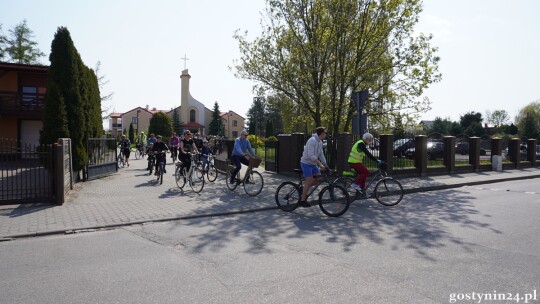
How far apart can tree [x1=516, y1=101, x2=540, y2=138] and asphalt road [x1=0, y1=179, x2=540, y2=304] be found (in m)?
68.9

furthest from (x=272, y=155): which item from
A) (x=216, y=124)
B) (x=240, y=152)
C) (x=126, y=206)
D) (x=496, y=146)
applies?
(x=216, y=124)

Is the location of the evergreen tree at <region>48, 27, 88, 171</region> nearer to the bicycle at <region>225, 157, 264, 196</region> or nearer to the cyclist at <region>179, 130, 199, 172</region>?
the cyclist at <region>179, 130, 199, 172</region>

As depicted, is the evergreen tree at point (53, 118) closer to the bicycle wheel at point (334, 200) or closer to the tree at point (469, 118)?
the bicycle wheel at point (334, 200)

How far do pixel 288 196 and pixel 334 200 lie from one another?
3.40 feet

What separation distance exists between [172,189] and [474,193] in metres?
9.80

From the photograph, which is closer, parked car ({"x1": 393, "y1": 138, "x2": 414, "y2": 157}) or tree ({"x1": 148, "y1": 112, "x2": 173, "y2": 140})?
parked car ({"x1": 393, "y1": 138, "x2": 414, "y2": 157})

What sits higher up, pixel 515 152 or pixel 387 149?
pixel 387 149

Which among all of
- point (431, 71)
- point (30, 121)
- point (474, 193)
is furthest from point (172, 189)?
point (30, 121)

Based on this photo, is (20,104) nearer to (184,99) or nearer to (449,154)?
(449,154)

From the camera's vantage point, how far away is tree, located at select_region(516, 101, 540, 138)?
222 feet

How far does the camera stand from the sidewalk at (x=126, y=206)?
7812mm

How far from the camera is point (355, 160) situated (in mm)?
9969

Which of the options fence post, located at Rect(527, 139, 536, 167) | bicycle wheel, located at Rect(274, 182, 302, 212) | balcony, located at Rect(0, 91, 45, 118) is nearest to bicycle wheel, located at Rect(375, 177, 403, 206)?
bicycle wheel, located at Rect(274, 182, 302, 212)

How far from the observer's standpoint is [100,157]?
51.9 feet
